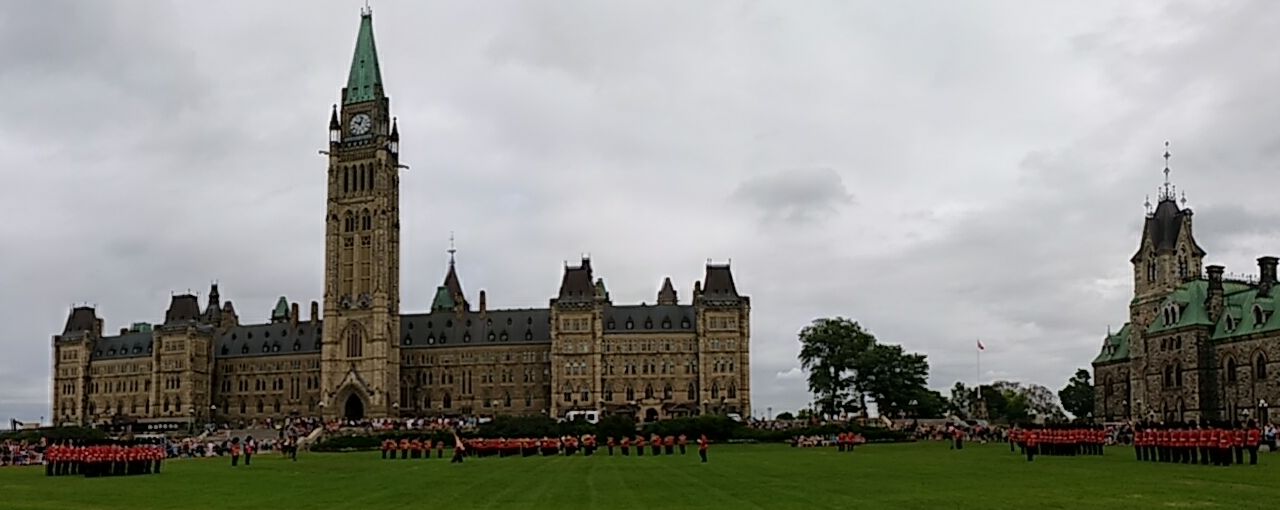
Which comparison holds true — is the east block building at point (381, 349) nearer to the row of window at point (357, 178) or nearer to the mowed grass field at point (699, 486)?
the row of window at point (357, 178)

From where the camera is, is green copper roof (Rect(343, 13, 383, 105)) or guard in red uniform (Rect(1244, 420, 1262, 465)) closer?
guard in red uniform (Rect(1244, 420, 1262, 465))

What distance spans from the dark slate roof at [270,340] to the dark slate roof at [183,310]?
5.61 m

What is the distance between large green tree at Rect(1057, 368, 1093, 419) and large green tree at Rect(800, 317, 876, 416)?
4076 centimetres

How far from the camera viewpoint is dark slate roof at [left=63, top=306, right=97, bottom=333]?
19350 cm

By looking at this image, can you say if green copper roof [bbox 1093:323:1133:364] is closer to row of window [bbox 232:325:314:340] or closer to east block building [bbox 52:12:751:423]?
east block building [bbox 52:12:751:423]

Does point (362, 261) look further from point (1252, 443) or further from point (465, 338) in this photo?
point (1252, 443)

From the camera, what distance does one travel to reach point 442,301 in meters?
195

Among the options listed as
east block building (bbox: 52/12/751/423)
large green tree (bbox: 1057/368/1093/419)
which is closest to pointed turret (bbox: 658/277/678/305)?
east block building (bbox: 52/12/751/423)

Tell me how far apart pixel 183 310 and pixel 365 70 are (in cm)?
4358

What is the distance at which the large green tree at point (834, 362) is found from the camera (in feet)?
464

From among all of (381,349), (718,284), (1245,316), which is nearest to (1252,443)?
(1245,316)

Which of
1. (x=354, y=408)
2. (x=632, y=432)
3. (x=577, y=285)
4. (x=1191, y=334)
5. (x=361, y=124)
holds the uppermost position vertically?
(x=361, y=124)

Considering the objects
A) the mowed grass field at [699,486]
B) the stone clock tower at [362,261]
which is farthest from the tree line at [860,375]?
the mowed grass field at [699,486]

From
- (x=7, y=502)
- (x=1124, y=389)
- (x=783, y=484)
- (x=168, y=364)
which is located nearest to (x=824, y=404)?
(x=1124, y=389)
